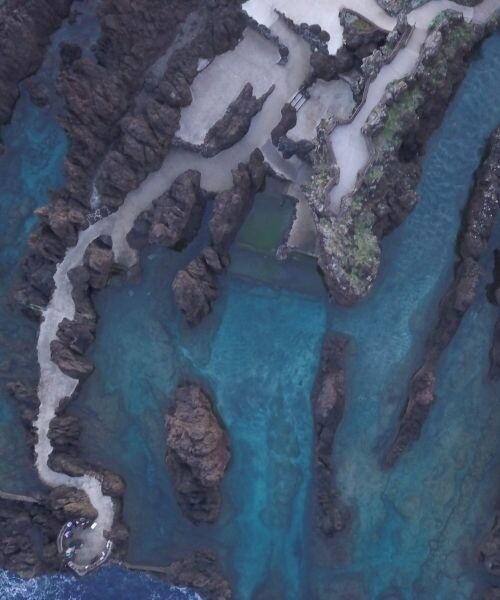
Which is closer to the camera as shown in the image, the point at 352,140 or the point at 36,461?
the point at 352,140

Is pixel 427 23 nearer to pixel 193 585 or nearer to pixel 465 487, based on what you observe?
pixel 465 487

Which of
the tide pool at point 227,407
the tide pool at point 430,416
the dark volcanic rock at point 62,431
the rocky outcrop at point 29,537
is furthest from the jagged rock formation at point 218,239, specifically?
the rocky outcrop at point 29,537

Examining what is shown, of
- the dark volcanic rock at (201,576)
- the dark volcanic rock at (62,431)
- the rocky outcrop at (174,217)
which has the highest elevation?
the rocky outcrop at (174,217)

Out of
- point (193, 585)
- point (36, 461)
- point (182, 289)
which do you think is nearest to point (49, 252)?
point (182, 289)

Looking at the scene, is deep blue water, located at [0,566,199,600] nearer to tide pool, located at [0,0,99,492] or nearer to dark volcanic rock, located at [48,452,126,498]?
dark volcanic rock, located at [48,452,126,498]

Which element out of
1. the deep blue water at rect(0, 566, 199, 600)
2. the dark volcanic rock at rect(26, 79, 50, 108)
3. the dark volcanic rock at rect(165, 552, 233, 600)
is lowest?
the deep blue water at rect(0, 566, 199, 600)

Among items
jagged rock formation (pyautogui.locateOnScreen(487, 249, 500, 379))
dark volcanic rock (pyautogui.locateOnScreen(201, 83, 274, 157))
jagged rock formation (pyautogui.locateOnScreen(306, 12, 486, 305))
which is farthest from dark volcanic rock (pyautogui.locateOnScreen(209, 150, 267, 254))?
jagged rock formation (pyautogui.locateOnScreen(487, 249, 500, 379))

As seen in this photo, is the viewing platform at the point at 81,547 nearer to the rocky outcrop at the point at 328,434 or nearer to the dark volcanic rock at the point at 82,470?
the dark volcanic rock at the point at 82,470
